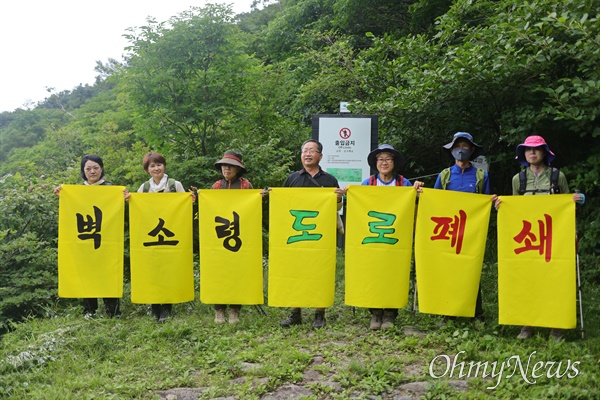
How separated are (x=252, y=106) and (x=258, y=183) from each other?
2.22m

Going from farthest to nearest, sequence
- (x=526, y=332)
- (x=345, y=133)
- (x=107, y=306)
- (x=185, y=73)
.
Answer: (x=185, y=73) < (x=345, y=133) < (x=107, y=306) < (x=526, y=332)

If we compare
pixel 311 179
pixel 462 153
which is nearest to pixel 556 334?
pixel 462 153

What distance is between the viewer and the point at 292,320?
226 inches

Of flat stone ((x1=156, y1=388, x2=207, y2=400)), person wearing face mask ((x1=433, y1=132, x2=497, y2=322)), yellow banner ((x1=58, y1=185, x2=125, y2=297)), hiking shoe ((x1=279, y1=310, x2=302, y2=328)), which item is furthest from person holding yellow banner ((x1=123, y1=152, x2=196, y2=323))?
person wearing face mask ((x1=433, y1=132, x2=497, y2=322))

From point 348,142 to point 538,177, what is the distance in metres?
3.32

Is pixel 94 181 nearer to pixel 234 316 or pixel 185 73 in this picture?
pixel 234 316

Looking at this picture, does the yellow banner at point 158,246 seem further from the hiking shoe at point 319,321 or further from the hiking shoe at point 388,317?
the hiking shoe at point 388,317

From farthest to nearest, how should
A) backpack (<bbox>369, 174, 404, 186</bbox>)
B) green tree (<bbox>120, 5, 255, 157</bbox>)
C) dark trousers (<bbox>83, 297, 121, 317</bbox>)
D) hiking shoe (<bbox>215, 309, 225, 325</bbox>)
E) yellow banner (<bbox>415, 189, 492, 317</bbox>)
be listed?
1. green tree (<bbox>120, 5, 255, 157</bbox>)
2. dark trousers (<bbox>83, 297, 121, 317</bbox>)
3. hiking shoe (<bbox>215, 309, 225, 325</bbox>)
4. backpack (<bbox>369, 174, 404, 186</bbox>)
5. yellow banner (<bbox>415, 189, 492, 317</bbox>)

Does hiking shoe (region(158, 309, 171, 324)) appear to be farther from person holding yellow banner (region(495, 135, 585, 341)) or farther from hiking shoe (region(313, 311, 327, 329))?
person holding yellow banner (region(495, 135, 585, 341))

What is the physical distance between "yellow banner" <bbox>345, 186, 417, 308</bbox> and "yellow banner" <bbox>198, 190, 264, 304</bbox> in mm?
1062

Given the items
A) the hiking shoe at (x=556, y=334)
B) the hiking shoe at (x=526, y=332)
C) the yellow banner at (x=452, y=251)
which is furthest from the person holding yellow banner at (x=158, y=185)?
the hiking shoe at (x=556, y=334)

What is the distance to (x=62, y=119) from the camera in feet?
131

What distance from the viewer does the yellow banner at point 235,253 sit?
5766mm

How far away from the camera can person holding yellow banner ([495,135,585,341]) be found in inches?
199
